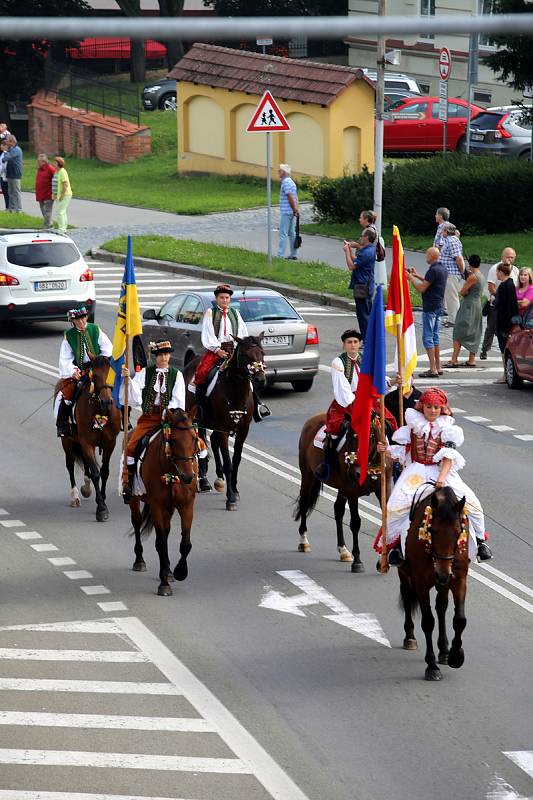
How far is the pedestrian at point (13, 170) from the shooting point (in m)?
43.5

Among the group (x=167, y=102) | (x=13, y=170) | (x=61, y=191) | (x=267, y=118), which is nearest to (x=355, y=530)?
(x=267, y=118)

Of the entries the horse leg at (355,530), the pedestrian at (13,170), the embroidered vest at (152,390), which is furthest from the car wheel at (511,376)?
the pedestrian at (13,170)

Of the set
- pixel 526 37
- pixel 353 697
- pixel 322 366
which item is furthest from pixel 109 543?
pixel 526 37

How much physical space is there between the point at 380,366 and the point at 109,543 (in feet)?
13.2

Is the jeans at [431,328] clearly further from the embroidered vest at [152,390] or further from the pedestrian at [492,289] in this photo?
the embroidered vest at [152,390]

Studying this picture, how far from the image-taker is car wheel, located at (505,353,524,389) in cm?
2458

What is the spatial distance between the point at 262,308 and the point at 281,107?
24.6 m

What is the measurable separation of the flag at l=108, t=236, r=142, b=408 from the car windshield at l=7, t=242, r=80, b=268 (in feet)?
41.0

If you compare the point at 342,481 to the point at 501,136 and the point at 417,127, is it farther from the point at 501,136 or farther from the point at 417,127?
the point at 417,127

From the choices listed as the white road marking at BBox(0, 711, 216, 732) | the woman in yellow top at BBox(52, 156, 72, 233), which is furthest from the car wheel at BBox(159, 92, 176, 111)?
the white road marking at BBox(0, 711, 216, 732)

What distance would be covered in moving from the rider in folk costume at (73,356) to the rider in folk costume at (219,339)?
1.12 metres

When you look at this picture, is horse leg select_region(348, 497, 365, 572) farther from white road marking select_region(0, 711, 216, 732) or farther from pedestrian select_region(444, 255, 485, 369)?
pedestrian select_region(444, 255, 485, 369)

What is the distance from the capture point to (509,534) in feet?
54.1

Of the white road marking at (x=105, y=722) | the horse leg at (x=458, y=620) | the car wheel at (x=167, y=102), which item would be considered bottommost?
the white road marking at (x=105, y=722)
